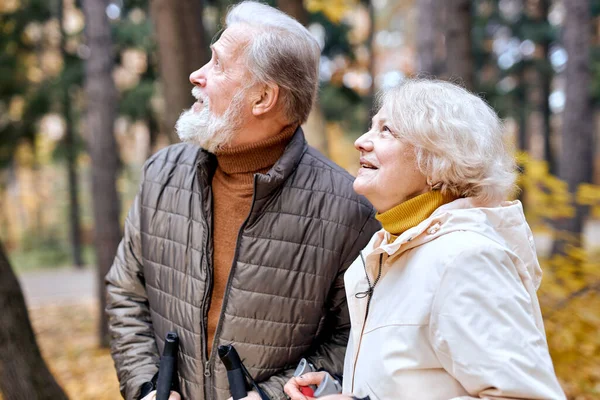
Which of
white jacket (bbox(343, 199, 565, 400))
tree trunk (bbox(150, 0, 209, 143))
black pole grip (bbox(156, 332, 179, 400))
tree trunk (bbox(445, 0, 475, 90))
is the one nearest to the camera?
white jacket (bbox(343, 199, 565, 400))

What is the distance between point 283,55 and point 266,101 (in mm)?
181

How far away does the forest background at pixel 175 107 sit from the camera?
12.7ft

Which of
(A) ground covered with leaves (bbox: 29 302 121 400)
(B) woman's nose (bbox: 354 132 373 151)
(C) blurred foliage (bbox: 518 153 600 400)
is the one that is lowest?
(A) ground covered with leaves (bbox: 29 302 121 400)

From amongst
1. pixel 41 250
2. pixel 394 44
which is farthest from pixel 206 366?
pixel 394 44

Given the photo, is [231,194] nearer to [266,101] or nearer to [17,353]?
[266,101]

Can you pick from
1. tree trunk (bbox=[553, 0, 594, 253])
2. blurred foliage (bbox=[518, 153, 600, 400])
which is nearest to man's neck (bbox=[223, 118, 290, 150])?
blurred foliage (bbox=[518, 153, 600, 400])

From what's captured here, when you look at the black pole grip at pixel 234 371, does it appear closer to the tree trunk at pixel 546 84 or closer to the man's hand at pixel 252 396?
the man's hand at pixel 252 396

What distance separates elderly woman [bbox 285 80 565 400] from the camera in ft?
4.28

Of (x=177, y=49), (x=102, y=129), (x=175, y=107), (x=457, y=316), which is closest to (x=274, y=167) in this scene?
(x=457, y=316)

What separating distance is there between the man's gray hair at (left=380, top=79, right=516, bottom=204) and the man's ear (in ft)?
1.92

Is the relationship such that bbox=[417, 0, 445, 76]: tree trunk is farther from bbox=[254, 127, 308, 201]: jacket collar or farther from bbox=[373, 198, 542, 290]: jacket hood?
bbox=[373, 198, 542, 290]: jacket hood

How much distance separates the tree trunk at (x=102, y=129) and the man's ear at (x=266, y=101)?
20.7 feet

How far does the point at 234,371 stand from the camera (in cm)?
187

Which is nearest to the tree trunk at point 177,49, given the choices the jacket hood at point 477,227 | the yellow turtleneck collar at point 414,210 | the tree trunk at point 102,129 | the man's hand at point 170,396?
the man's hand at point 170,396
